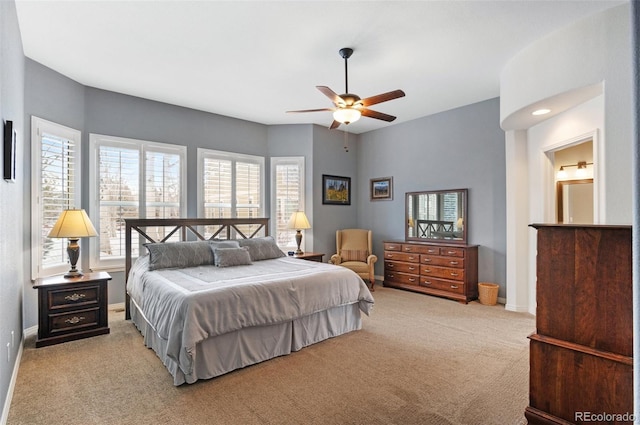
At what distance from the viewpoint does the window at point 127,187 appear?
4668mm

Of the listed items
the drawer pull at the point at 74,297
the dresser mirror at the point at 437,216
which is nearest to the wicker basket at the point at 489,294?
the dresser mirror at the point at 437,216

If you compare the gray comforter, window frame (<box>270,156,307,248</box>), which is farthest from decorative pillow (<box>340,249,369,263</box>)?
the gray comforter

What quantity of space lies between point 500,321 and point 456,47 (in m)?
3.28

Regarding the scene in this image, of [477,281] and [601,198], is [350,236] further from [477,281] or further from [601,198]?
[601,198]

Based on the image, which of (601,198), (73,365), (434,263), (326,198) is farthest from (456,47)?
(73,365)

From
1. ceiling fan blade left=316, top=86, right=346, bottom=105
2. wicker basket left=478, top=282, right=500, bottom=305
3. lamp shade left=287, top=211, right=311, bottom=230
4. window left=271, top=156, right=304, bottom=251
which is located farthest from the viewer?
window left=271, top=156, right=304, bottom=251

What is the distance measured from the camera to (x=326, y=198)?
6.72 meters

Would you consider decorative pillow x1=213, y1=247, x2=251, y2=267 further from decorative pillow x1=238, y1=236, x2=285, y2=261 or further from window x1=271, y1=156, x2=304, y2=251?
window x1=271, y1=156, x2=304, y2=251

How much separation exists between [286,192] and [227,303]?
3.76 m

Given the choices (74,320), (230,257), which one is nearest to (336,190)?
(230,257)

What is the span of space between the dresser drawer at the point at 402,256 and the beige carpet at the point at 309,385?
1987 millimetres

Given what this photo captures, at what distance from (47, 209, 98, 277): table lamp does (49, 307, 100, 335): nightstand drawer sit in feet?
1.44

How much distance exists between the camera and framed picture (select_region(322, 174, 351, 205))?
22.0 feet

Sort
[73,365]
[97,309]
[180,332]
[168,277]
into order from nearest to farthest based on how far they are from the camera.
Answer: [180,332], [73,365], [168,277], [97,309]
